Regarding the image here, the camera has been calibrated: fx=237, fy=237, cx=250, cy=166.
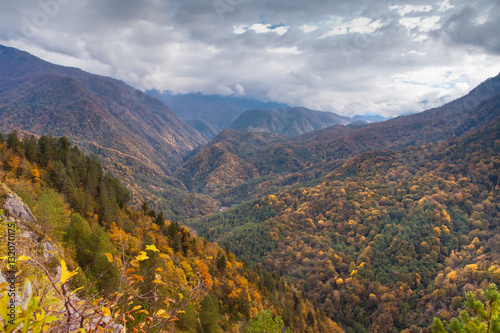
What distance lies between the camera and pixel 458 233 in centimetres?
12150

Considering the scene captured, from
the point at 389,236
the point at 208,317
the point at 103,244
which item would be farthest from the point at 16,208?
the point at 389,236

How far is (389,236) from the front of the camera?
126m

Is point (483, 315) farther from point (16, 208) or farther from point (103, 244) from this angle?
point (16, 208)

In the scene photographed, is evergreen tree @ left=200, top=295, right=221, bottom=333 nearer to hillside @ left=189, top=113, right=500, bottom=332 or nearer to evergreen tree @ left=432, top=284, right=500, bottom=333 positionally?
evergreen tree @ left=432, top=284, right=500, bottom=333

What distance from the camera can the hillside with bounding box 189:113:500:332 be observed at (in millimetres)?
89688

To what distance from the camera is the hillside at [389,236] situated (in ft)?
294

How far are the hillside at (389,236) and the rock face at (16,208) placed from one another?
97.7 meters

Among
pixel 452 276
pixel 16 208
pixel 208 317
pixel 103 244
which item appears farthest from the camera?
pixel 452 276

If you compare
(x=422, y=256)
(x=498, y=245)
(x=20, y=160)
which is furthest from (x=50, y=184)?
(x=498, y=245)

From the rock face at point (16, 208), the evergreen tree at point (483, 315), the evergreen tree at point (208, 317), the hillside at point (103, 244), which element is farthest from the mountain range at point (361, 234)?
the evergreen tree at point (483, 315)

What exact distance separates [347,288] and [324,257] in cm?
2159

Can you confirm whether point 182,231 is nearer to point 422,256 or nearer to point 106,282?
point 106,282

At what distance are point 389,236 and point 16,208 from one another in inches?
5753

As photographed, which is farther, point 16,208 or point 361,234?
point 361,234
